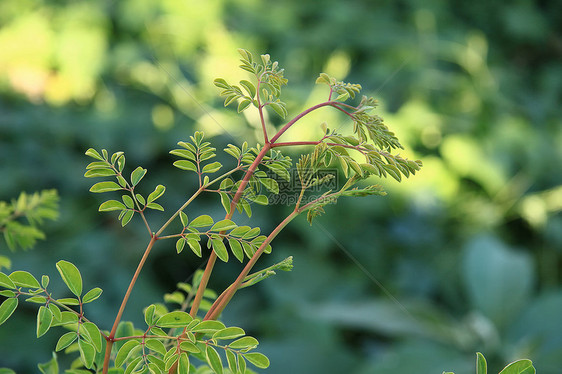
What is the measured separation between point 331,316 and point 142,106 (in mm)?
912

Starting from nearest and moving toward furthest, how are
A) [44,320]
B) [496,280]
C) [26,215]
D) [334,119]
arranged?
[44,320] < [26,215] < [496,280] < [334,119]

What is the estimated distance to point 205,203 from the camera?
1351 millimetres

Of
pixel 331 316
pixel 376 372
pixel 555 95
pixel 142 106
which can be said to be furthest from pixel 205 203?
pixel 555 95

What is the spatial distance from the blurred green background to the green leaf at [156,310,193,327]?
0.71m

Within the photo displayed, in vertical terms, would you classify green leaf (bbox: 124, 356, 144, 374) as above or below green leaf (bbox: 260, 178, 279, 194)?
below

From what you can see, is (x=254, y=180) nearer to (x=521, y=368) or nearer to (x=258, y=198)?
(x=258, y=198)

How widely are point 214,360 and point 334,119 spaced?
3.78 feet

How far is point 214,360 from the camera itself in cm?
24

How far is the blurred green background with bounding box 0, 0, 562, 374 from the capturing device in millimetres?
1067

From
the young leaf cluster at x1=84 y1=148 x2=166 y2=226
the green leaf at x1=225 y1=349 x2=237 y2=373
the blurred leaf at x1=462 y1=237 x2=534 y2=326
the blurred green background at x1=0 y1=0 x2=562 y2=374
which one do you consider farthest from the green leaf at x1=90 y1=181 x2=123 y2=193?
the blurred leaf at x1=462 y1=237 x2=534 y2=326

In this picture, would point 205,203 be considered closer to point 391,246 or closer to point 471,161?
point 391,246

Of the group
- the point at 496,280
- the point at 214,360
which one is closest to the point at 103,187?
the point at 214,360

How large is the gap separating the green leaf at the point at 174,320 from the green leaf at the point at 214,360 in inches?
0.7

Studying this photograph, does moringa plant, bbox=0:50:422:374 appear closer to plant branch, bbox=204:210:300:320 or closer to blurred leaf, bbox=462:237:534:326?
plant branch, bbox=204:210:300:320
